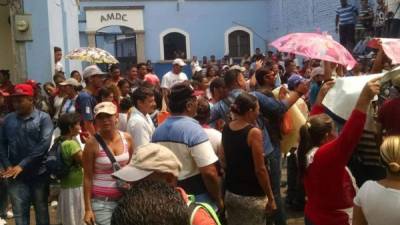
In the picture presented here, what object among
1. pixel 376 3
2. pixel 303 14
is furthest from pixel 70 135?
pixel 303 14

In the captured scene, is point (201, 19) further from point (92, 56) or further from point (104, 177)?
point (104, 177)

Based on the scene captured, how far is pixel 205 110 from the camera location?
505 centimetres

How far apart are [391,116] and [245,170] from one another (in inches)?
52.4

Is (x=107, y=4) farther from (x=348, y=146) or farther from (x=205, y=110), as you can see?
(x=348, y=146)

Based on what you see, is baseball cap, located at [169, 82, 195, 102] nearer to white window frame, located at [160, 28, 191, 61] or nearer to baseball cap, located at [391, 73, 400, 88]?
baseball cap, located at [391, 73, 400, 88]

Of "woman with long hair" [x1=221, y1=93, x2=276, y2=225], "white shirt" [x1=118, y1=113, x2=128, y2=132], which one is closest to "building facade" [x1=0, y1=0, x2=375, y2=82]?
"white shirt" [x1=118, y1=113, x2=128, y2=132]

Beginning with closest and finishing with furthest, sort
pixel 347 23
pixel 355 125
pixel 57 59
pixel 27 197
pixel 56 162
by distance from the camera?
pixel 355 125 < pixel 56 162 < pixel 27 197 < pixel 57 59 < pixel 347 23

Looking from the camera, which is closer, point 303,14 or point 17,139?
point 17,139

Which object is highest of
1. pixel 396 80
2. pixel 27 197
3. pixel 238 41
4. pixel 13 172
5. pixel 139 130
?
pixel 238 41

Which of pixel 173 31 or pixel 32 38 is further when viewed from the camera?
pixel 173 31

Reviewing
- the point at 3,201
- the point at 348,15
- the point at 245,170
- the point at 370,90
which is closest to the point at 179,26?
the point at 348,15

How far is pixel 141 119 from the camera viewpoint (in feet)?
16.6

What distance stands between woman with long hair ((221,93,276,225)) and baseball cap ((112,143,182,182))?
157 cm

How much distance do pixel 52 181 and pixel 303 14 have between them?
18.3 metres
